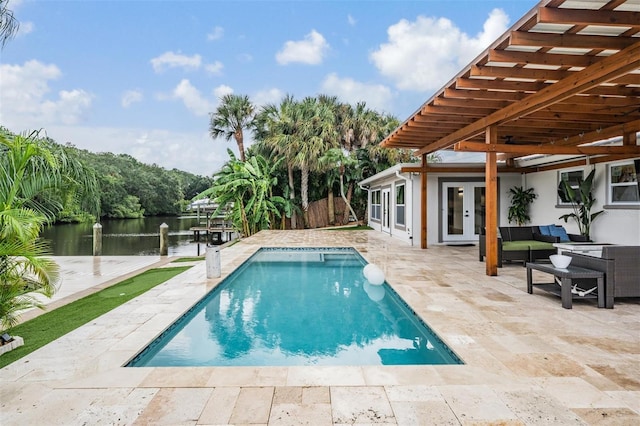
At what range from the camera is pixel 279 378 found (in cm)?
314

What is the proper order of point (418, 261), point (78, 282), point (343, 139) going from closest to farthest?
point (78, 282), point (418, 261), point (343, 139)

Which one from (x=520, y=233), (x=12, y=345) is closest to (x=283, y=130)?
(x=520, y=233)

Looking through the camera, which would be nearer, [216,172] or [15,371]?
[15,371]

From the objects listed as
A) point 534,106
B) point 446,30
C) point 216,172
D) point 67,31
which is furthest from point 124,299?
point 446,30

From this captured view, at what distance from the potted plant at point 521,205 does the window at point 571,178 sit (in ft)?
4.30

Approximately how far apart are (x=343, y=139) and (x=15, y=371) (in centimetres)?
2092

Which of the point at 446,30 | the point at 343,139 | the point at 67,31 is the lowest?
the point at 343,139

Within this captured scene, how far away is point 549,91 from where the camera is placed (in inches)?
219

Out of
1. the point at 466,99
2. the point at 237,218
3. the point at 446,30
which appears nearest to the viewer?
the point at 466,99

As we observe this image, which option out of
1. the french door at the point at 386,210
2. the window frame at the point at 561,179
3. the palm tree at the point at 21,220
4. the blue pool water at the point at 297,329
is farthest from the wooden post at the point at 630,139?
the palm tree at the point at 21,220

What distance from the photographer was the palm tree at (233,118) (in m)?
20.9

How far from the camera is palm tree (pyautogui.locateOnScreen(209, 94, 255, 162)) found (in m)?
20.9

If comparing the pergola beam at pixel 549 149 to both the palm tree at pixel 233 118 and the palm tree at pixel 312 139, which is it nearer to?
the palm tree at pixel 312 139

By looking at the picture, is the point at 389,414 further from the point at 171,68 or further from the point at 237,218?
the point at 171,68
